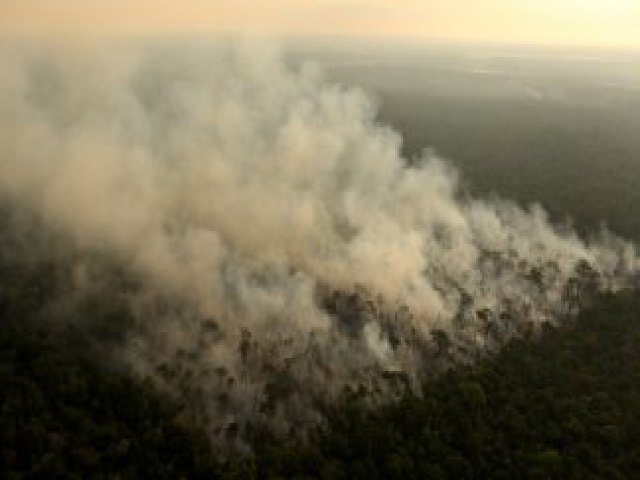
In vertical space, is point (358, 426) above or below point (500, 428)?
below

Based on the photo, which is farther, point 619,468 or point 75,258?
point 75,258

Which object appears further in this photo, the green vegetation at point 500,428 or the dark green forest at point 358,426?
the green vegetation at point 500,428

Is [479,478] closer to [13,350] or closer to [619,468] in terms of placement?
[619,468]

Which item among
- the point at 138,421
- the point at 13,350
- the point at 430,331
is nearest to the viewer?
the point at 138,421

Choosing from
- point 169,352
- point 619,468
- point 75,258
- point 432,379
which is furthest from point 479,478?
point 75,258

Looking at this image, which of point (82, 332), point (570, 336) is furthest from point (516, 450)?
point (82, 332)

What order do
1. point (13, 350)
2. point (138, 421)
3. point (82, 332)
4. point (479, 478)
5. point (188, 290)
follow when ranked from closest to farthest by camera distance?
1. point (479, 478)
2. point (138, 421)
3. point (13, 350)
4. point (82, 332)
5. point (188, 290)

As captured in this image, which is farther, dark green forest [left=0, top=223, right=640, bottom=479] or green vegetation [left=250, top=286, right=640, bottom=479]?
green vegetation [left=250, top=286, right=640, bottom=479]

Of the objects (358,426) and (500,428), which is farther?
(500,428)
